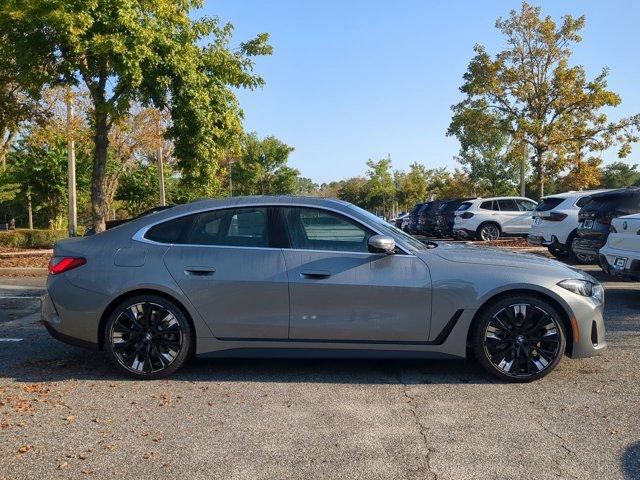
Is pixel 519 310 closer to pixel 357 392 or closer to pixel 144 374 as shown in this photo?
pixel 357 392

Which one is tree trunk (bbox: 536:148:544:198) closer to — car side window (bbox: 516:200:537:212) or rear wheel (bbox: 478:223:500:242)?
car side window (bbox: 516:200:537:212)

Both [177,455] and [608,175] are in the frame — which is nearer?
[177,455]

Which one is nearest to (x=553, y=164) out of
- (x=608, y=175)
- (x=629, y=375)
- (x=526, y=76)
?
(x=526, y=76)

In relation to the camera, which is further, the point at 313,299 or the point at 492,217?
the point at 492,217

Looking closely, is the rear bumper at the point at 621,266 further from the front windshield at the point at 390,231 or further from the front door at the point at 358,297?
the front door at the point at 358,297

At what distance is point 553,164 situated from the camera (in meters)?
24.4

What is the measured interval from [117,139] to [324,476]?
3120 centimetres

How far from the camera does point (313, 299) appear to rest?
484cm

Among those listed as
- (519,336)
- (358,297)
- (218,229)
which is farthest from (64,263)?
(519,336)

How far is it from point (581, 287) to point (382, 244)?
1719mm

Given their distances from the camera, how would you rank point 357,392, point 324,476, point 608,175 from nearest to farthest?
1. point 324,476
2. point 357,392
3. point 608,175

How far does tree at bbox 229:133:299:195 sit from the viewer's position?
171ft

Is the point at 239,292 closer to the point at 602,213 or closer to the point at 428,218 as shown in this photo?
the point at 602,213

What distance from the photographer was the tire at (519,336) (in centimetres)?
480
